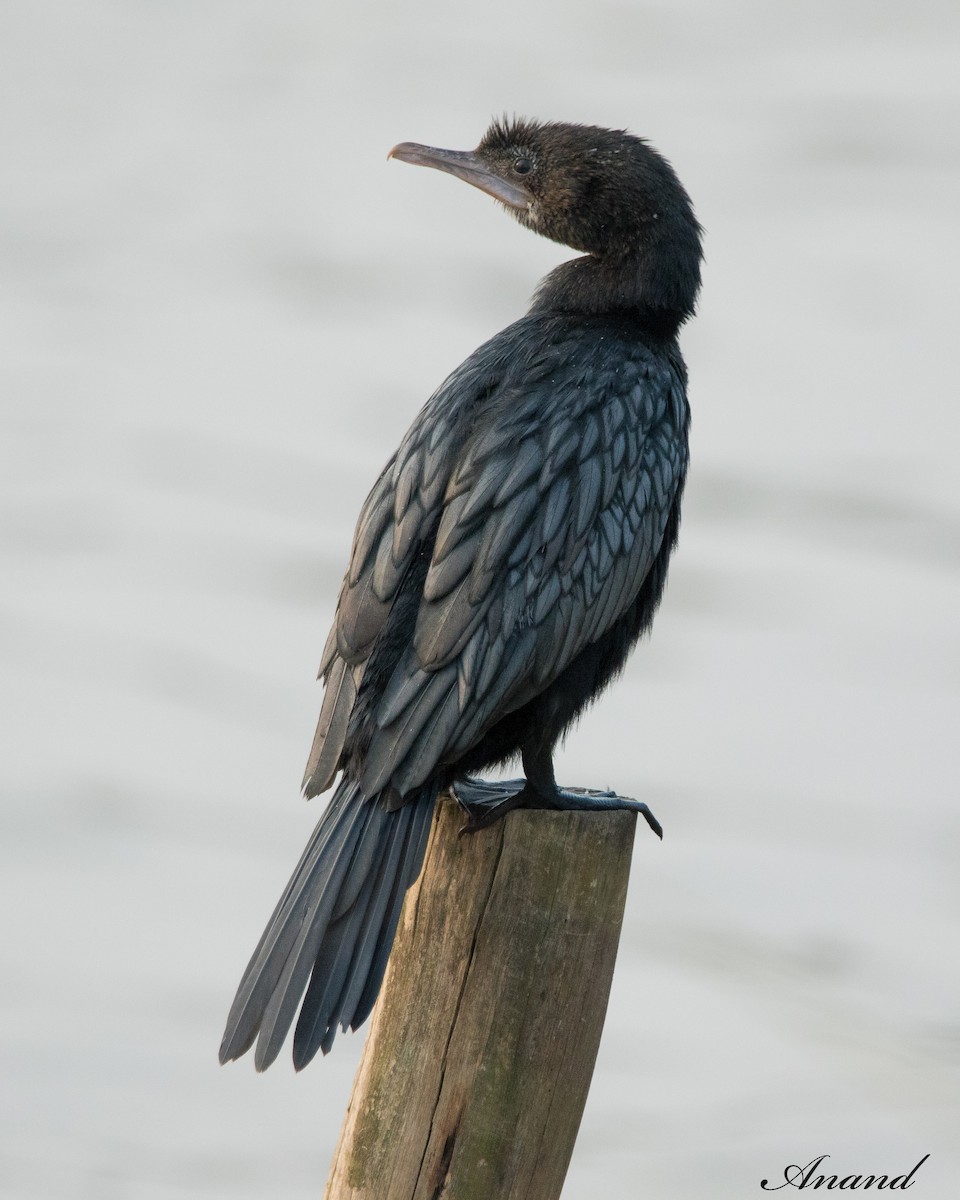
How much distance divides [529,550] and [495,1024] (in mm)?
986

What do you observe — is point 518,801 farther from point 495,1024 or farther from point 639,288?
point 639,288

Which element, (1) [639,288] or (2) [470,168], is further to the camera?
(2) [470,168]

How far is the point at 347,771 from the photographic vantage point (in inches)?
137

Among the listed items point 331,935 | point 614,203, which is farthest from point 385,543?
point 614,203

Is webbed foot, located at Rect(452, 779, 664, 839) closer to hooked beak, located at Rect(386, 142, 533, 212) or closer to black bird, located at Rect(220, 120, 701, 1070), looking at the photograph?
black bird, located at Rect(220, 120, 701, 1070)

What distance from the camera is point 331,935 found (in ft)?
10.5

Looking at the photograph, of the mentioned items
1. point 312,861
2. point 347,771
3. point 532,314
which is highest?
point 532,314

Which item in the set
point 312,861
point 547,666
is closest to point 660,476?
point 547,666

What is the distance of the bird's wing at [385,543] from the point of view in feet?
11.5

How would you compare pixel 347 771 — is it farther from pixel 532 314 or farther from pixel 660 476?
pixel 532 314

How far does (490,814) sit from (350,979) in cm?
42

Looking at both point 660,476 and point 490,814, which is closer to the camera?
→ point 490,814

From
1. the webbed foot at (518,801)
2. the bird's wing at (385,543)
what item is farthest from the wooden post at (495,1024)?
the bird's wing at (385,543)

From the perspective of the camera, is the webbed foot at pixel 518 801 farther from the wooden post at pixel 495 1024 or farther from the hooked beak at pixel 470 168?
the hooked beak at pixel 470 168
